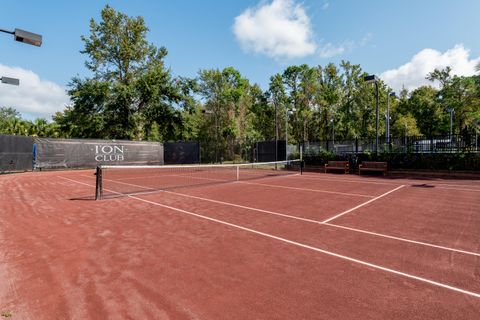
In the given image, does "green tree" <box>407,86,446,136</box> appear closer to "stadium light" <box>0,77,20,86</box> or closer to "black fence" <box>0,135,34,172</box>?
"stadium light" <box>0,77,20,86</box>

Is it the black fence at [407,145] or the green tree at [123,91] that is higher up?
the green tree at [123,91]

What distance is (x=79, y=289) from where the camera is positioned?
3250 mm

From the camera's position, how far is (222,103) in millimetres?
44688

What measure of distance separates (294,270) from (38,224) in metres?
6.03

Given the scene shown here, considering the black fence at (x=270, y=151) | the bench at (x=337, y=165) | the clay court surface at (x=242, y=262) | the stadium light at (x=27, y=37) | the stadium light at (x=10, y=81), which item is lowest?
the clay court surface at (x=242, y=262)

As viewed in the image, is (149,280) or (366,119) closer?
(149,280)

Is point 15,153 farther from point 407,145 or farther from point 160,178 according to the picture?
point 407,145

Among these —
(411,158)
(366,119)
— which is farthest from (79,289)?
(366,119)

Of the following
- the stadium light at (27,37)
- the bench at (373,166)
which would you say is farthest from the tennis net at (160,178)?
the bench at (373,166)

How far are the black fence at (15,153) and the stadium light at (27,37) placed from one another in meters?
16.2

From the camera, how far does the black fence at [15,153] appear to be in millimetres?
18453

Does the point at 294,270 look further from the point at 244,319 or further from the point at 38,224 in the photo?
the point at 38,224

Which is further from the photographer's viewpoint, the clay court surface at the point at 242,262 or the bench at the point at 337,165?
the bench at the point at 337,165

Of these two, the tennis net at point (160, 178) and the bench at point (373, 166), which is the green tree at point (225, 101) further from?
the bench at point (373, 166)
